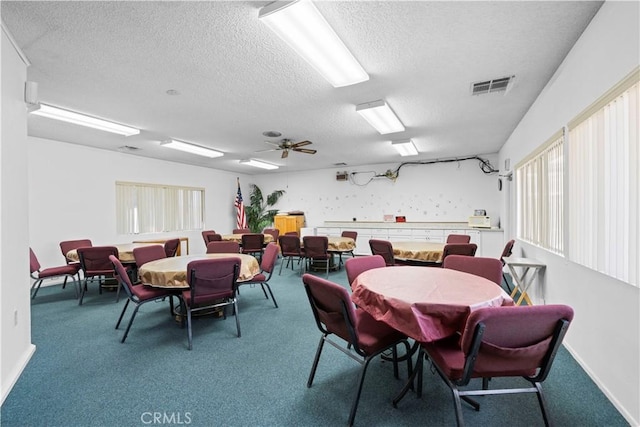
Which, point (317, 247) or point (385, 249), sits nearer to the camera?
point (385, 249)

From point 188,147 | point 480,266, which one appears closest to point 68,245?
point 188,147

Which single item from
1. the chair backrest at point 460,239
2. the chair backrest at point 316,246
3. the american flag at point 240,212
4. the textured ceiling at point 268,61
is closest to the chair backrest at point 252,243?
the chair backrest at point 316,246

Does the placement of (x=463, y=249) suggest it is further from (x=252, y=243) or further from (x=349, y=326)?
(x=252, y=243)

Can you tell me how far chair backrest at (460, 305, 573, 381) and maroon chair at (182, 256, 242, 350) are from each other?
7.30ft

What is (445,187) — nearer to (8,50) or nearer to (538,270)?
(538,270)

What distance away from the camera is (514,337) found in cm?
130

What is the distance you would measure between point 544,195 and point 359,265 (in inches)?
95.8

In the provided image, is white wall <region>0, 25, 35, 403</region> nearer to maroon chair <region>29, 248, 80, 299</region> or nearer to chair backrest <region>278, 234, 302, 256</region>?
maroon chair <region>29, 248, 80, 299</region>

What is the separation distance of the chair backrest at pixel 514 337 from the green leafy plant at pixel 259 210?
830cm

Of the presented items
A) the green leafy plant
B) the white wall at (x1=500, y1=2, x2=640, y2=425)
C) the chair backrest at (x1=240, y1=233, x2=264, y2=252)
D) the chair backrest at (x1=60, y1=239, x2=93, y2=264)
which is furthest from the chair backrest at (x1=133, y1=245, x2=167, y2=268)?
the green leafy plant

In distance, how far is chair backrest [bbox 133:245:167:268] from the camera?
3662mm

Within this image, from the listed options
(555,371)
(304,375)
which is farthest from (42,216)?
(555,371)

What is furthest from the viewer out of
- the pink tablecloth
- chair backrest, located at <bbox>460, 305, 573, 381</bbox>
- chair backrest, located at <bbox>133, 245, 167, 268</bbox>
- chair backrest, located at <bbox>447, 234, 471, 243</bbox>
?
chair backrest, located at <bbox>447, 234, 471, 243</bbox>

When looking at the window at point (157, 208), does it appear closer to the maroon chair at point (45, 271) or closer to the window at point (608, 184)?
the maroon chair at point (45, 271)
